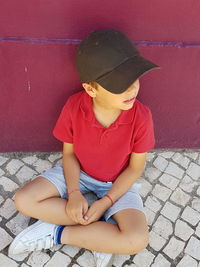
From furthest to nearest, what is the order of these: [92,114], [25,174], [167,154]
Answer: [167,154] < [25,174] < [92,114]

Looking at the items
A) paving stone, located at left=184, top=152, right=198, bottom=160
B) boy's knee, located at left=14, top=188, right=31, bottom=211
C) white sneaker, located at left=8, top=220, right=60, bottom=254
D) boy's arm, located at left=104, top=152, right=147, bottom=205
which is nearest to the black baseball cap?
boy's arm, located at left=104, top=152, right=147, bottom=205

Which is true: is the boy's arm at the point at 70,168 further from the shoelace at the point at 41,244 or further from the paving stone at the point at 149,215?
the paving stone at the point at 149,215

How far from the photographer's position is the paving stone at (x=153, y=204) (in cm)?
278

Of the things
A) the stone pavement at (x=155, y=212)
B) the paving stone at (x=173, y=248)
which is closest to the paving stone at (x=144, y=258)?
the stone pavement at (x=155, y=212)

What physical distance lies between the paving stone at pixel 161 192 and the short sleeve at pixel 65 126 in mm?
792

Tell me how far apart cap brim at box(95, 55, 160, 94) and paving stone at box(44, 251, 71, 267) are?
1179mm

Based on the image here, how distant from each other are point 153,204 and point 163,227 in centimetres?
19

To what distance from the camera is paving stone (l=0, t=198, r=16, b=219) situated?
2.66m

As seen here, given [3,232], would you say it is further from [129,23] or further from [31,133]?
[129,23]

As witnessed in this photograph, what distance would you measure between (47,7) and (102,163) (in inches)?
40.7

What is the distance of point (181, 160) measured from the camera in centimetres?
311

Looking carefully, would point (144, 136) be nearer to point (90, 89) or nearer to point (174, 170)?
point (90, 89)

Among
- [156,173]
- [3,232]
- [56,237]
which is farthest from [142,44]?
[3,232]

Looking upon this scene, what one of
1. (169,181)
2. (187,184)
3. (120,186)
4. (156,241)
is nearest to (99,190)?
(120,186)
